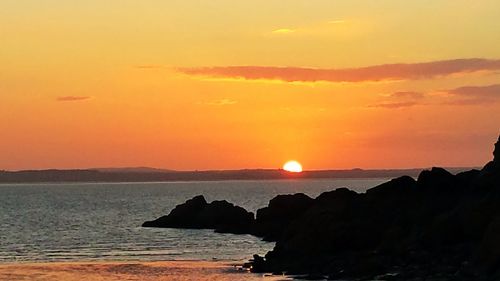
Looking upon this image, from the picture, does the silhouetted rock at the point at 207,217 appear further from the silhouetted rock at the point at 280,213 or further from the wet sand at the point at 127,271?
the wet sand at the point at 127,271

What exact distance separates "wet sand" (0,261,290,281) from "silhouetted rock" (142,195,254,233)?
4172 centimetres

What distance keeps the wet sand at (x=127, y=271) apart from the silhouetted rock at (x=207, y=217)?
137ft

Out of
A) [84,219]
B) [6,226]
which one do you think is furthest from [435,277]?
[84,219]

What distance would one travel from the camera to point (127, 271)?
205 ft

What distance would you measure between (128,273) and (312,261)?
38.7 feet

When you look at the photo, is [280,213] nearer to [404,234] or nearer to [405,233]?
[405,233]

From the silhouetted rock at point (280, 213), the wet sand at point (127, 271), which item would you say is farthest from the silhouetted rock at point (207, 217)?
the wet sand at point (127, 271)

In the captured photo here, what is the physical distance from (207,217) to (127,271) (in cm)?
5327

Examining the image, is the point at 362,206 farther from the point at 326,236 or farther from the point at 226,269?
the point at 226,269

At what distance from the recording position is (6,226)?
116125mm

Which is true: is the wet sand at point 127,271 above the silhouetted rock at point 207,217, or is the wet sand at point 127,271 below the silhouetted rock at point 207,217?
below

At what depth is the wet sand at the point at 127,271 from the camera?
58125 mm

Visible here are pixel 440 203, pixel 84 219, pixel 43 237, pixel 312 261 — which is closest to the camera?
pixel 312 261

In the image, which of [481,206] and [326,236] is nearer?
[481,206]
